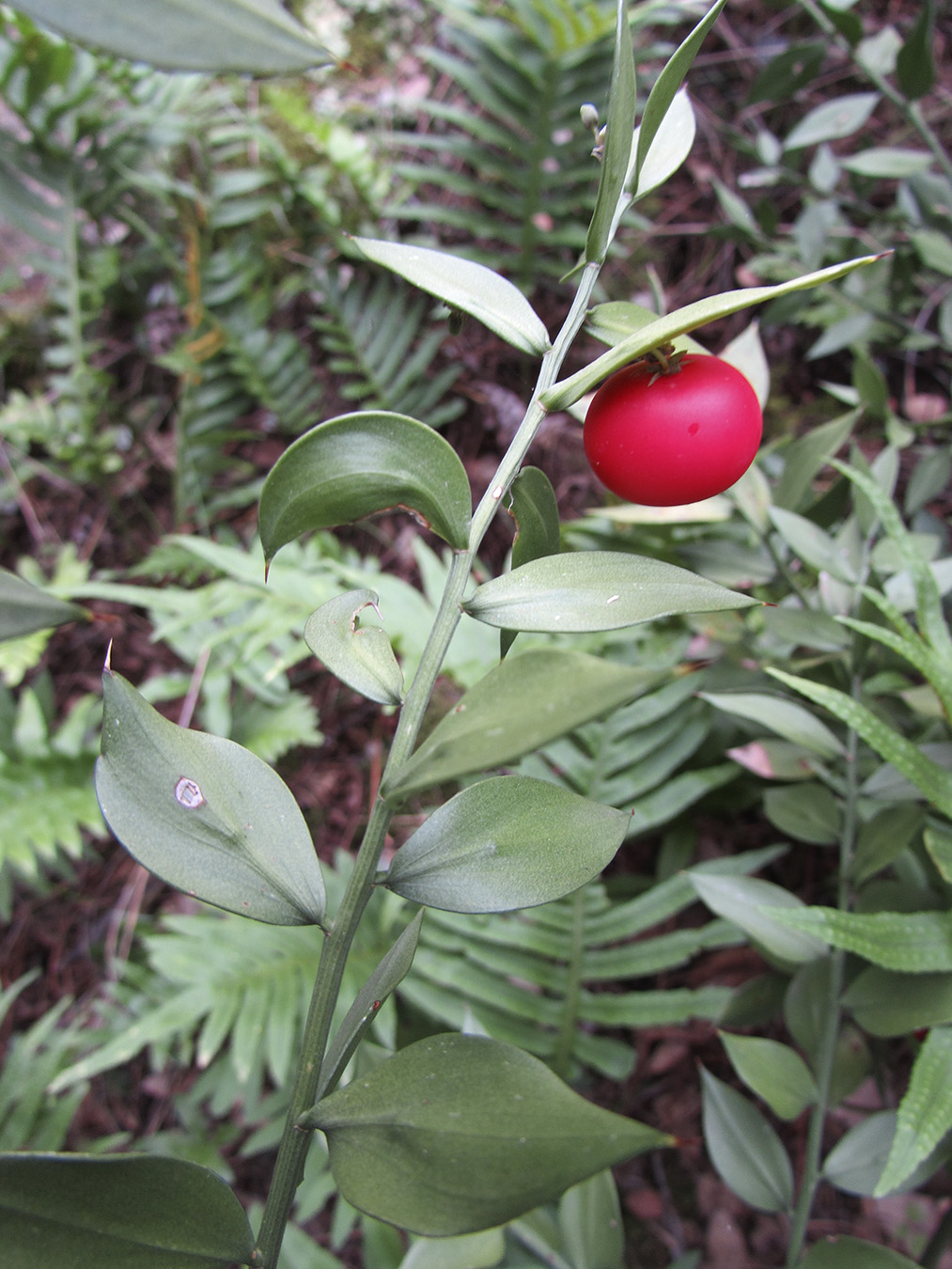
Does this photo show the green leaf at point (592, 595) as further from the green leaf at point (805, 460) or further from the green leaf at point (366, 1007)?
the green leaf at point (805, 460)

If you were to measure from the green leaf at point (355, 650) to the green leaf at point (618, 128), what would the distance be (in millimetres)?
277

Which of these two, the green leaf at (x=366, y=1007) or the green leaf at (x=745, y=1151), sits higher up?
the green leaf at (x=366, y=1007)

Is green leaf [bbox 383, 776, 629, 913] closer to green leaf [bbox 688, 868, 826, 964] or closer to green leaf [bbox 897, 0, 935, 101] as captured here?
green leaf [bbox 688, 868, 826, 964]

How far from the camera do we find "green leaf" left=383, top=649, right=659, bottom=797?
277 millimetres

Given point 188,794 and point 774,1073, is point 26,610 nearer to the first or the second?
point 188,794

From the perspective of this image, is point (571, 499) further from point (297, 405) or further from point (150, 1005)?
point (150, 1005)

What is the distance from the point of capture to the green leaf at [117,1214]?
16.0 inches

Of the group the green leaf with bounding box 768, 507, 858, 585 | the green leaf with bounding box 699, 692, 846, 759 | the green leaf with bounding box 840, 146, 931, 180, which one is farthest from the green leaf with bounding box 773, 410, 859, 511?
the green leaf with bounding box 840, 146, 931, 180

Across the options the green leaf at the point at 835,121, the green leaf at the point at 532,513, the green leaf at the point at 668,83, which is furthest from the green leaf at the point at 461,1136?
the green leaf at the point at 835,121

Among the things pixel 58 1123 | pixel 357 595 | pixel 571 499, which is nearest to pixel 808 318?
pixel 571 499

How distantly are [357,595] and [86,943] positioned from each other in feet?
5.40

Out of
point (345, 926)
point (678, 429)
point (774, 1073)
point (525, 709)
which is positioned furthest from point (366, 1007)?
point (774, 1073)

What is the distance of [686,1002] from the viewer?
1121mm

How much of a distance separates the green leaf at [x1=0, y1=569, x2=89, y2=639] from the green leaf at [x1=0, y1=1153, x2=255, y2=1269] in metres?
Answer: 0.27
